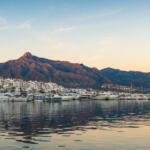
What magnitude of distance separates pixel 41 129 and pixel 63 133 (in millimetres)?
7936

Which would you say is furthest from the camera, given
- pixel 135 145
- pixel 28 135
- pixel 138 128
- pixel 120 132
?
pixel 138 128

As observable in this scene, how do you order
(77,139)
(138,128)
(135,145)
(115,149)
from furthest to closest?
1. (138,128)
2. (77,139)
3. (135,145)
4. (115,149)

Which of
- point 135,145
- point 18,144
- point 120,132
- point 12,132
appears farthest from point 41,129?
point 135,145

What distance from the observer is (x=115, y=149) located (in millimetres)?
55938

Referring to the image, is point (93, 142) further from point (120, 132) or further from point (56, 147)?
point (120, 132)

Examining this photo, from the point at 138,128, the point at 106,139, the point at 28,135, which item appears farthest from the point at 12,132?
the point at 138,128

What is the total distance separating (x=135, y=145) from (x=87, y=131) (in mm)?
18928

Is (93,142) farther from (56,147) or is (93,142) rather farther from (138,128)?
(138,128)

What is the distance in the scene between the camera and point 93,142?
63.4 metres

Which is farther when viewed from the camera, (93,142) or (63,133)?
(63,133)

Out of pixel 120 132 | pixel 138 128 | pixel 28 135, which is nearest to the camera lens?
pixel 28 135

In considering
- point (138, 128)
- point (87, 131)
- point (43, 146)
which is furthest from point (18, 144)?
point (138, 128)

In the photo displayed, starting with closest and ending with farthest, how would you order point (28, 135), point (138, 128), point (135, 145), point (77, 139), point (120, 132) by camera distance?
point (135, 145)
point (77, 139)
point (28, 135)
point (120, 132)
point (138, 128)

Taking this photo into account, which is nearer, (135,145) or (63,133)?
(135,145)
